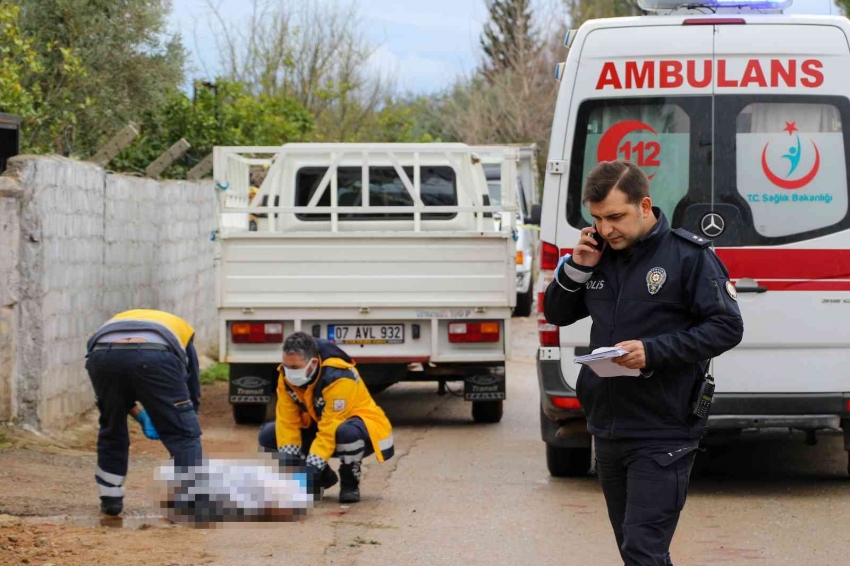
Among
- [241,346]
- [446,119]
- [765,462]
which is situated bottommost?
[765,462]

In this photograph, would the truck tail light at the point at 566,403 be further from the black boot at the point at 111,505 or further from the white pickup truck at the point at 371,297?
the white pickup truck at the point at 371,297

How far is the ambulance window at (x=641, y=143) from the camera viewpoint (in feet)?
26.5

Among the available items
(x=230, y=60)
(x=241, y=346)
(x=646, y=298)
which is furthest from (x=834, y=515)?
(x=230, y=60)

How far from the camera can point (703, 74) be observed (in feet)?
26.3

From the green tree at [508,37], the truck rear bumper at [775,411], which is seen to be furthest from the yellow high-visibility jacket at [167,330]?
the green tree at [508,37]

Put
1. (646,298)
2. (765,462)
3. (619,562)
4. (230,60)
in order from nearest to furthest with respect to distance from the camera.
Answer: (646,298) → (619,562) → (765,462) → (230,60)

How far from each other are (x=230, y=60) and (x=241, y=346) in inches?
833

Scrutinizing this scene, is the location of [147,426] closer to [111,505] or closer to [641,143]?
[111,505]

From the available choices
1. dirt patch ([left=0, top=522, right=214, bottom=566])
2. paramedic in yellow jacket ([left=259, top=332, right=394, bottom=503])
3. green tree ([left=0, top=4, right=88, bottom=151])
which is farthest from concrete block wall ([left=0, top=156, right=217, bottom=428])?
dirt patch ([left=0, top=522, right=214, bottom=566])

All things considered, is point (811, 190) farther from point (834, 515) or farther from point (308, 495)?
point (308, 495)

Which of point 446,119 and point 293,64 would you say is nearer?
point 293,64

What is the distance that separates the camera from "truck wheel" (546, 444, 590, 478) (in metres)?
8.91

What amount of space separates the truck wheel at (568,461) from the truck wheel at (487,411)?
277 cm

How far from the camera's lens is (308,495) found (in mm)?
7684
